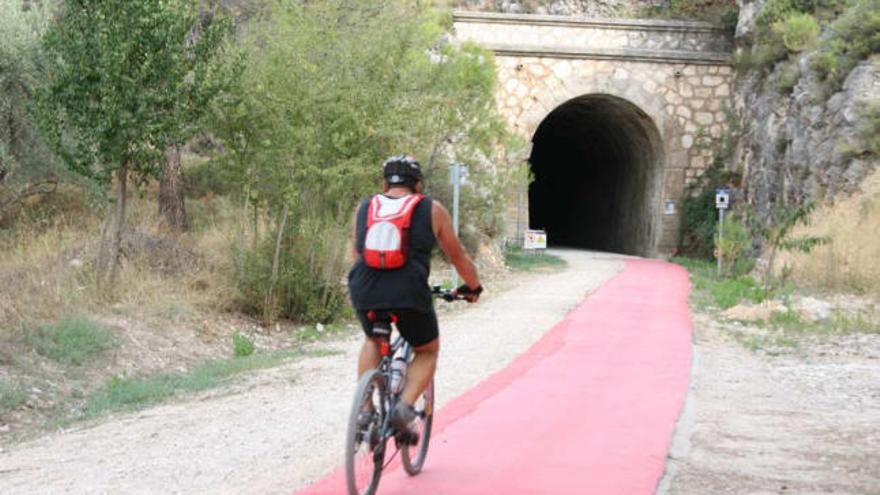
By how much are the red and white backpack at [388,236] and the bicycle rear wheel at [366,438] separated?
576 millimetres

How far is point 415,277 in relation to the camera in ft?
17.0

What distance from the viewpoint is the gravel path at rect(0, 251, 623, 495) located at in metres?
5.98

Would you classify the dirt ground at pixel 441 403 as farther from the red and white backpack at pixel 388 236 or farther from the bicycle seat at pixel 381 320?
the red and white backpack at pixel 388 236

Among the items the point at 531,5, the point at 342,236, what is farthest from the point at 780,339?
the point at 531,5

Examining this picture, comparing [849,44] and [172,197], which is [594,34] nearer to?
[849,44]

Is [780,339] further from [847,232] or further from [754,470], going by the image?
[754,470]

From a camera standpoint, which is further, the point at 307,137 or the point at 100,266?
the point at 307,137

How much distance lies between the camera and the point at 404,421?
17.1 feet

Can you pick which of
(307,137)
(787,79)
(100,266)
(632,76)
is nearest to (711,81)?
(632,76)

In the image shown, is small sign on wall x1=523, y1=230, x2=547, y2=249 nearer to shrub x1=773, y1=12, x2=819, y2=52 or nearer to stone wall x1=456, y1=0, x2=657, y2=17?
shrub x1=773, y1=12, x2=819, y2=52

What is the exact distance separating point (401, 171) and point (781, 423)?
4.17m

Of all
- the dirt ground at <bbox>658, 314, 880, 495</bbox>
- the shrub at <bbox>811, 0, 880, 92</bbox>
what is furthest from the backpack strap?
the shrub at <bbox>811, 0, 880, 92</bbox>

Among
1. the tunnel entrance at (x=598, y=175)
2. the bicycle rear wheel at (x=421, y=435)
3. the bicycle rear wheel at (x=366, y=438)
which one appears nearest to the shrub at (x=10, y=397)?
the bicycle rear wheel at (x=421, y=435)

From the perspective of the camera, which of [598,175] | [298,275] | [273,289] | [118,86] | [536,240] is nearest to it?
[118,86]
